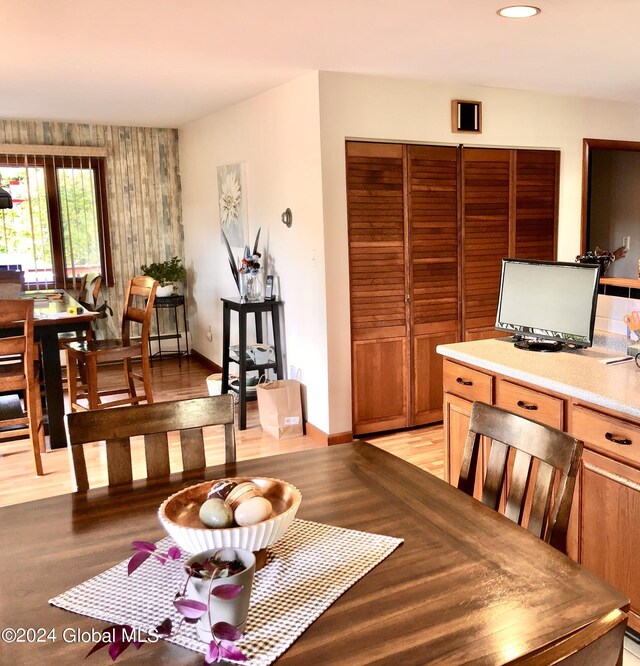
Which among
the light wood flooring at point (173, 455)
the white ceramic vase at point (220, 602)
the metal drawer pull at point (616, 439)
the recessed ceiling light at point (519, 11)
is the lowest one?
the light wood flooring at point (173, 455)

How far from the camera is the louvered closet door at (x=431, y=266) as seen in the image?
4.43m

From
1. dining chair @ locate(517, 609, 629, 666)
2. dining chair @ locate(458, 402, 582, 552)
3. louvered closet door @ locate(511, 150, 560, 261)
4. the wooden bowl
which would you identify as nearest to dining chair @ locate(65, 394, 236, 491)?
the wooden bowl

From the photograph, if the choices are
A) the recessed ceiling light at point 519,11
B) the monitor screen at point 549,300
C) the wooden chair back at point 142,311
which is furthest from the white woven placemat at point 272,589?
the wooden chair back at point 142,311

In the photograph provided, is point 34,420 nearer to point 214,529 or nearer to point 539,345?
point 539,345

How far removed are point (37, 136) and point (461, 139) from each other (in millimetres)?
4042

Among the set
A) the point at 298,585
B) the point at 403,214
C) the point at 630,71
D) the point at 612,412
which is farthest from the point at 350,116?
the point at 298,585

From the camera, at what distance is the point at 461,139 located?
452 centimetres

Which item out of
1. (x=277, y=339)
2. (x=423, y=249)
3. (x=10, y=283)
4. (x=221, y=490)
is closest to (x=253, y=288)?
(x=277, y=339)

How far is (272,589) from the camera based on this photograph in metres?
1.18

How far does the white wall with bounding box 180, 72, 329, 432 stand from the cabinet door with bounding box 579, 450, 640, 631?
215cm

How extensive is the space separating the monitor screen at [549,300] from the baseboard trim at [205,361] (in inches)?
149

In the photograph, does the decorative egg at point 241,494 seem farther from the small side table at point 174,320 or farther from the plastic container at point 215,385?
the small side table at point 174,320

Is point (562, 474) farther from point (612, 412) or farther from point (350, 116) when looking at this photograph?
point (350, 116)

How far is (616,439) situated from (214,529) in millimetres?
1464
